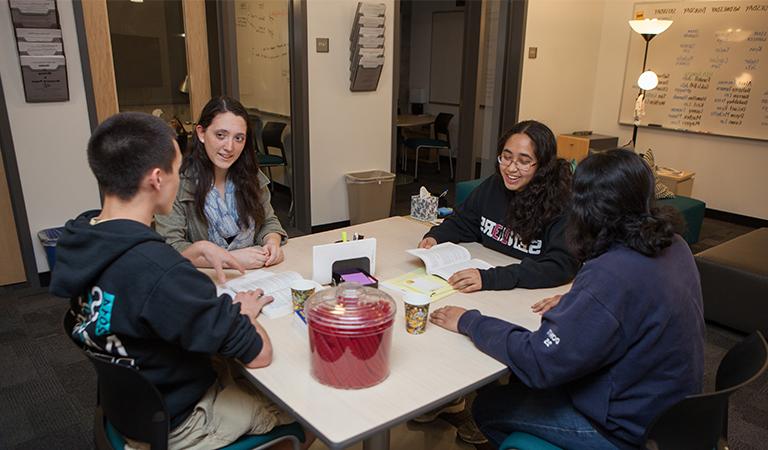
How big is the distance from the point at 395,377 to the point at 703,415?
0.66 m

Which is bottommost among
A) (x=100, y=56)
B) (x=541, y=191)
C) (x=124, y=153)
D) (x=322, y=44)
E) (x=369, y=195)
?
(x=369, y=195)

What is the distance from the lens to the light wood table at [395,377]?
3.67 ft

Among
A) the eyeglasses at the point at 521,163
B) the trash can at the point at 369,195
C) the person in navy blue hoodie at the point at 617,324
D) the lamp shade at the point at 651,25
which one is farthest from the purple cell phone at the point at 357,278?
the lamp shade at the point at 651,25

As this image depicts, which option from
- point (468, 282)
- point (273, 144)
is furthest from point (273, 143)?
point (468, 282)

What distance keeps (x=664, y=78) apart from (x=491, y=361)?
5.10m

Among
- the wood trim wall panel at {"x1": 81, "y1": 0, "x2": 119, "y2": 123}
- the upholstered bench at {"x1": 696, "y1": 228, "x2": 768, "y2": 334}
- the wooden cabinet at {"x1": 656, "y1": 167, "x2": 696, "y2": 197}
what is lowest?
the upholstered bench at {"x1": 696, "y1": 228, "x2": 768, "y2": 334}

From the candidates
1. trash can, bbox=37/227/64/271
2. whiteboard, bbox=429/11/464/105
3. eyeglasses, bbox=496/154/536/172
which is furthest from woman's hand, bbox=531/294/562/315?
whiteboard, bbox=429/11/464/105

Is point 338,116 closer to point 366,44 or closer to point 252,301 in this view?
point 366,44

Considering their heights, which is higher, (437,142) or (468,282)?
(468,282)

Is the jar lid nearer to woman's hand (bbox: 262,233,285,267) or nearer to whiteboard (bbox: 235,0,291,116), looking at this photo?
woman's hand (bbox: 262,233,285,267)

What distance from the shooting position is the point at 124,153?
1213mm

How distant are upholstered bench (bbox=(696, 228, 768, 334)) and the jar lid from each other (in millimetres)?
2471

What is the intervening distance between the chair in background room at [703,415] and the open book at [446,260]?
669 mm

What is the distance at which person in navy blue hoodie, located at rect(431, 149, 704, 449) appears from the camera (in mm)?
1192
